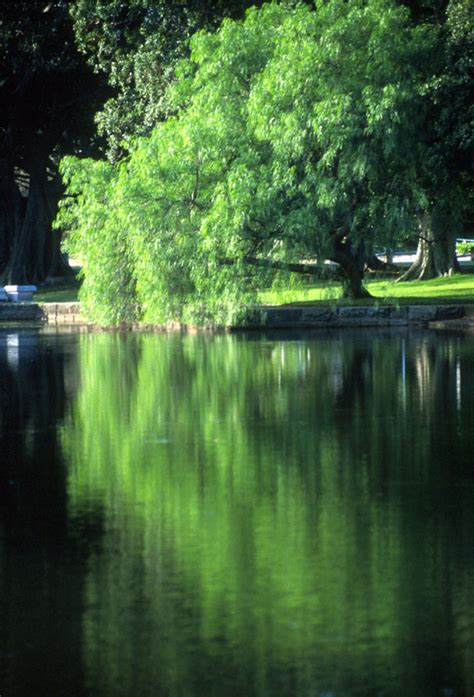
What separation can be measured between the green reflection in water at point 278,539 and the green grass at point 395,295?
15686mm

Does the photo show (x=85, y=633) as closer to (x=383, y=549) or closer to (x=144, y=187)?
(x=383, y=549)

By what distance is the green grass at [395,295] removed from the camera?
31.2 m

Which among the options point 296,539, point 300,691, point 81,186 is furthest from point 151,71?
point 300,691

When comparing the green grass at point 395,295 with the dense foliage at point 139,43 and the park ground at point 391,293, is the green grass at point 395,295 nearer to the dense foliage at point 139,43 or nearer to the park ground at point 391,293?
the park ground at point 391,293

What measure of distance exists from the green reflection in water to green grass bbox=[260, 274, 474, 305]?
15.7m

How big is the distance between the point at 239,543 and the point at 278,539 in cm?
23

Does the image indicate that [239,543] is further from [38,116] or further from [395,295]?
[38,116]

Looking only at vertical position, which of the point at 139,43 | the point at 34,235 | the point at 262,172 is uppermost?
the point at 139,43

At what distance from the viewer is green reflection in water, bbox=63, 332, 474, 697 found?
5.05 meters

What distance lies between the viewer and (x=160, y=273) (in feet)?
Answer: 93.1

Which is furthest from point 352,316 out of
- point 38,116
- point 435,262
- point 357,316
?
point 38,116

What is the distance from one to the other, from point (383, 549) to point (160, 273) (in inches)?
856

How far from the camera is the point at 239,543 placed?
23.4ft

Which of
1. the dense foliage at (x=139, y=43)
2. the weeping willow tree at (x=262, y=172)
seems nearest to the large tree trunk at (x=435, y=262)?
the dense foliage at (x=139, y=43)
